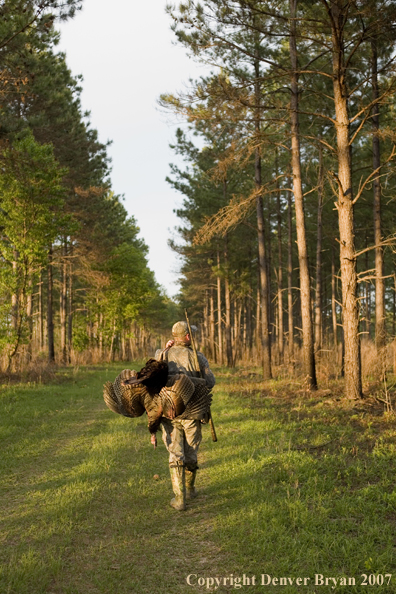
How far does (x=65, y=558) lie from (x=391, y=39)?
1134 centimetres

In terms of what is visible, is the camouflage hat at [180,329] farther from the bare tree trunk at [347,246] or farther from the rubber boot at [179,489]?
the bare tree trunk at [347,246]

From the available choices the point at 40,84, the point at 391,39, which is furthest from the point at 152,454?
the point at 40,84

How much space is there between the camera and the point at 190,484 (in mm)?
5863

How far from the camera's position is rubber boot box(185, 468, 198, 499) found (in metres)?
5.87

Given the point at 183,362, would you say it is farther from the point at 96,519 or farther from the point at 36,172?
the point at 36,172

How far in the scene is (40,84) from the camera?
17719 mm

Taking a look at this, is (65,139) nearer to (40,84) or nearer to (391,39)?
(40,84)

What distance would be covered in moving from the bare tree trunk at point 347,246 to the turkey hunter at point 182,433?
5.12 metres

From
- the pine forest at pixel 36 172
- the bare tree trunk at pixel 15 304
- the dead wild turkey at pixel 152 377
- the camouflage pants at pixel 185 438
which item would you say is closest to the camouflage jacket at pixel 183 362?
the dead wild turkey at pixel 152 377

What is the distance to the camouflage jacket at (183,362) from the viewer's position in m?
5.99

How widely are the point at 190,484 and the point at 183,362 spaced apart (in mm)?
1480

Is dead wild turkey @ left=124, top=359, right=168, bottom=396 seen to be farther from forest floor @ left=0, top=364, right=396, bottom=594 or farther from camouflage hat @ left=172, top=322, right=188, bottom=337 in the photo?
forest floor @ left=0, top=364, right=396, bottom=594

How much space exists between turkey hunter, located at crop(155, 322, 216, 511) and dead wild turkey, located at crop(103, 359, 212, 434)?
0.24 meters

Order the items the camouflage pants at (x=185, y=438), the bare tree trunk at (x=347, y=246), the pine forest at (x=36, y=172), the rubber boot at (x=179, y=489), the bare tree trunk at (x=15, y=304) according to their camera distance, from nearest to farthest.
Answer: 1. the rubber boot at (x=179, y=489)
2. the camouflage pants at (x=185, y=438)
3. the bare tree trunk at (x=347, y=246)
4. the pine forest at (x=36, y=172)
5. the bare tree trunk at (x=15, y=304)
